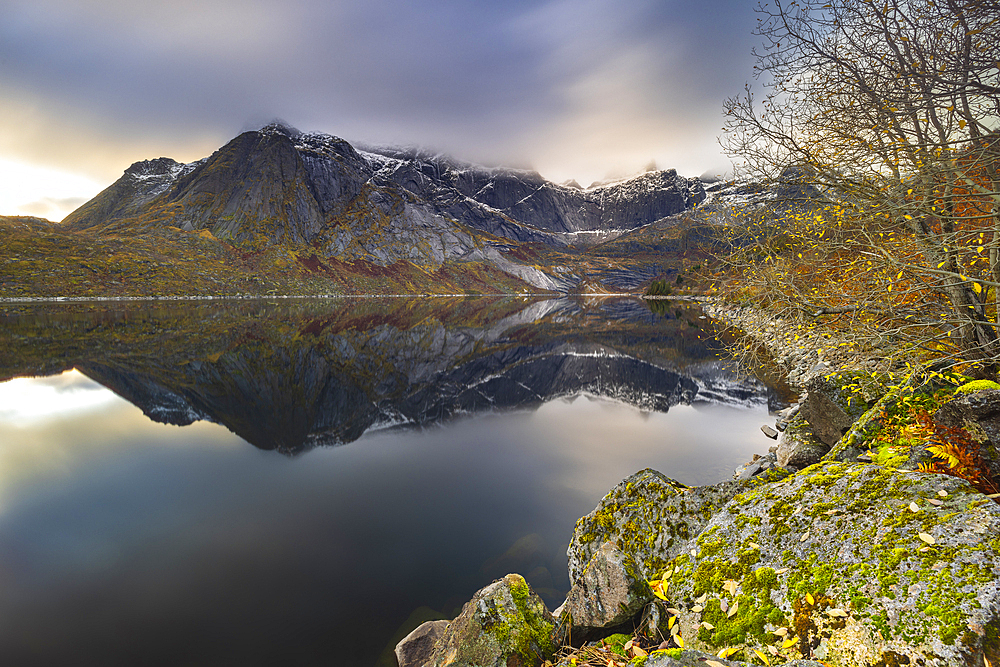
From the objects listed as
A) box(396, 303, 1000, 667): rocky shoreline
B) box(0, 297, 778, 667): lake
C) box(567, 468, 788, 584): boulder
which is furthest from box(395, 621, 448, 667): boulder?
box(567, 468, 788, 584): boulder

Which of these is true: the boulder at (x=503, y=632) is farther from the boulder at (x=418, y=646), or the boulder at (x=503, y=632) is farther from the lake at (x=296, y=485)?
the lake at (x=296, y=485)

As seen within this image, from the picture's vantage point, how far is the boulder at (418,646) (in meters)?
6.89

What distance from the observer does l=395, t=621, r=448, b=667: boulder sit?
689cm

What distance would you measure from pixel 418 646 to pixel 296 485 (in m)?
8.18

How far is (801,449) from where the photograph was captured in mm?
10203

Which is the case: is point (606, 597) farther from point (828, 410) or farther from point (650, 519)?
point (828, 410)

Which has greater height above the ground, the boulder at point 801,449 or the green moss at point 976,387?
the green moss at point 976,387

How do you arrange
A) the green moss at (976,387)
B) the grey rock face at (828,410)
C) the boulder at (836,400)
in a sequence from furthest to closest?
the grey rock face at (828,410)
the boulder at (836,400)
the green moss at (976,387)

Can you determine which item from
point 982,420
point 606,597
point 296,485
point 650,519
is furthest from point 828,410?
point 296,485

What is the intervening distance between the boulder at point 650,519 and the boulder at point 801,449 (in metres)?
2.38

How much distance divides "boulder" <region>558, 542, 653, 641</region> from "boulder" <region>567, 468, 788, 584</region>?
1.37 m

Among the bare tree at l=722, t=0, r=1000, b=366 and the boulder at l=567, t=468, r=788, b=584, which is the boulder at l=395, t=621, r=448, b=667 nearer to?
the boulder at l=567, t=468, r=788, b=584

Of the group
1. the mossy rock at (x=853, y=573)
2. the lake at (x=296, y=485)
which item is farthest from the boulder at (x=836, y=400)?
the lake at (x=296, y=485)

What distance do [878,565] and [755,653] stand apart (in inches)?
57.1
